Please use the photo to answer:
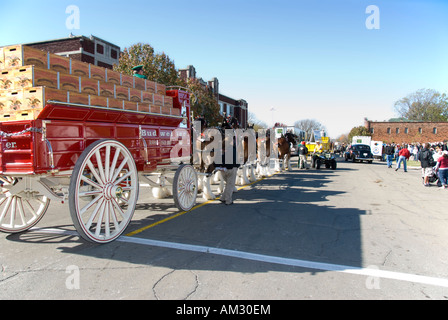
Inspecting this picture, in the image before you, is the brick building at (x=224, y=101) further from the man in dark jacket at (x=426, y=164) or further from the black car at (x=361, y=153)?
the man in dark jacket at (x=426, y=164)

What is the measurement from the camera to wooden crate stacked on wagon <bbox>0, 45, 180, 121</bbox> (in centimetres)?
435

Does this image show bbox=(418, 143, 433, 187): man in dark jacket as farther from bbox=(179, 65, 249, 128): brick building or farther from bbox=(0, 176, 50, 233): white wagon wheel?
bbox=(179, 65, 249, 128): brick building

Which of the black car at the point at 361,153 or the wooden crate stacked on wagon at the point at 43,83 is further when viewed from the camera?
the black car at the point at 361,153

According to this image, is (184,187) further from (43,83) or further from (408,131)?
A: (408,131)

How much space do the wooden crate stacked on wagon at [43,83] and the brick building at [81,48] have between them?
987 inches

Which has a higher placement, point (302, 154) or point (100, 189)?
point (302, 154)

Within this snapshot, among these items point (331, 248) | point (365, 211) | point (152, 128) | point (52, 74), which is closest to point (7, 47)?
point (52, 74)

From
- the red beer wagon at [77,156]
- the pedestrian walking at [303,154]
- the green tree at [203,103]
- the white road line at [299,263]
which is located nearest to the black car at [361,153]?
the pedestrian walking at [303,154]

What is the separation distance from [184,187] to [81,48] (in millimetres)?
26827

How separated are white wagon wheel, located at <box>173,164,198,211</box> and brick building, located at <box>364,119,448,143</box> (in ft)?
240

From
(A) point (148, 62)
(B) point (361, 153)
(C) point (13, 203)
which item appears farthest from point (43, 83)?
(B) point (361, 153)

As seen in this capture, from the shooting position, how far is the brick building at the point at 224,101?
4169cm

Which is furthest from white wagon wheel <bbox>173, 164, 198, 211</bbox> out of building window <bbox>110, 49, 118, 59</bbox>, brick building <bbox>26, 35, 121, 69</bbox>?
building window <bbox>110, 49, 118, 59</bbox>

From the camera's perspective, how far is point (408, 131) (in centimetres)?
7250
